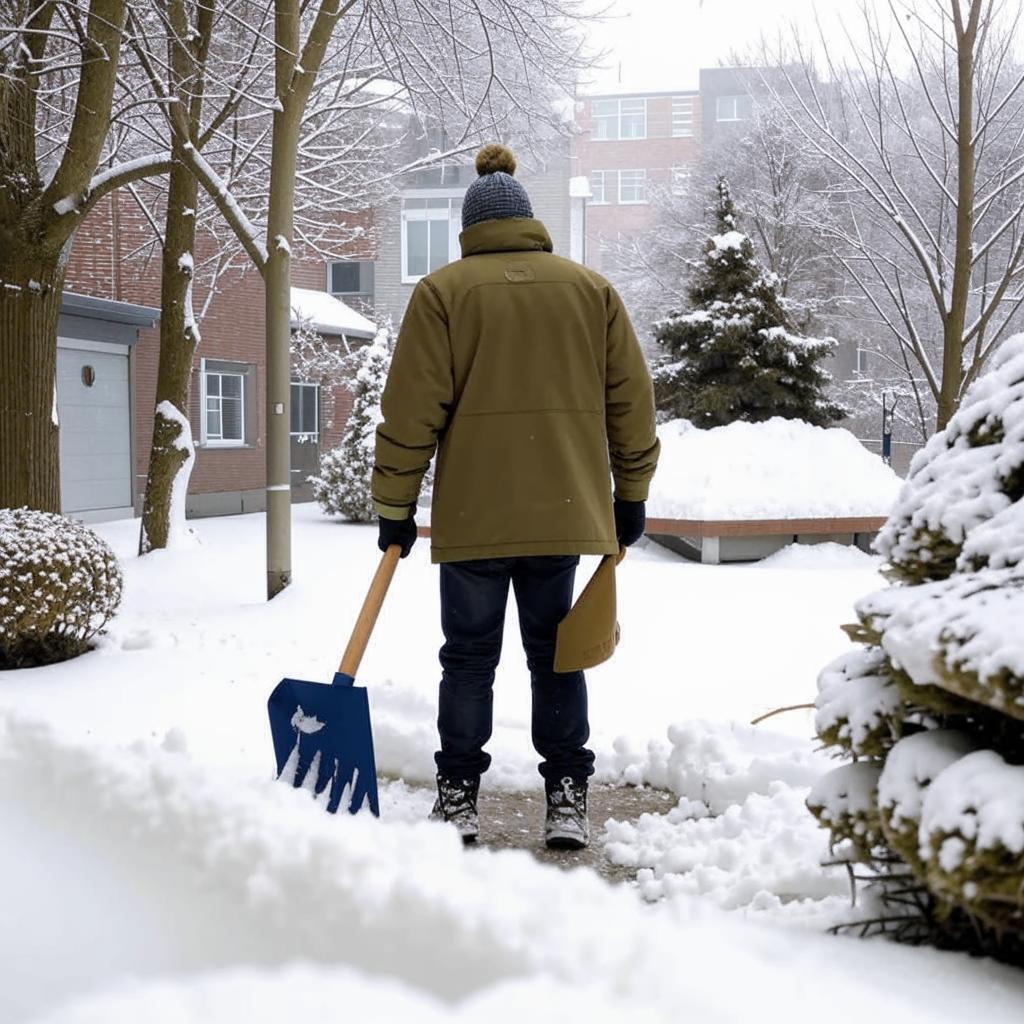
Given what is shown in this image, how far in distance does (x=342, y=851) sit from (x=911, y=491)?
131 centimetres

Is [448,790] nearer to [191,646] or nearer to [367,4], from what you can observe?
[191,646]

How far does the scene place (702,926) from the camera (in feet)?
6.19

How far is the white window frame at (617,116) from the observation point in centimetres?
5188

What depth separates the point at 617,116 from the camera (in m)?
52.5

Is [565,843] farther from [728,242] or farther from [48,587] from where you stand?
[728,242]

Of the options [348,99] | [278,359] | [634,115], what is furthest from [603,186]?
[278,359]

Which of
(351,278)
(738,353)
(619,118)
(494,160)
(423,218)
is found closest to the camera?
(494,160)

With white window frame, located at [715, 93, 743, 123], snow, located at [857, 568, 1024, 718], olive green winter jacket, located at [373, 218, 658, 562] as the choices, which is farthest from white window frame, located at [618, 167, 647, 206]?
snow, located at [857, 568, 1024, 718]

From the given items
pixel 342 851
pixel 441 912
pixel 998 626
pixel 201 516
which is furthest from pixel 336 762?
pixel 201 516

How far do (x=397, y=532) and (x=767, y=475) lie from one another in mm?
8618

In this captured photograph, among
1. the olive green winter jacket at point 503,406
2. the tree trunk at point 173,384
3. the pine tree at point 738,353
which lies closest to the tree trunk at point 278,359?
the tree trunk at point 173,384

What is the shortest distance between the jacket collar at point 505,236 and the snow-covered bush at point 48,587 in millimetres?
3908

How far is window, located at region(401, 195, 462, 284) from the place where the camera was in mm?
29297

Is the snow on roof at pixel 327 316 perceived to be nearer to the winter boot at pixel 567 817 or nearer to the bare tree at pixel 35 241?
the bare tree at pixel 35 241
